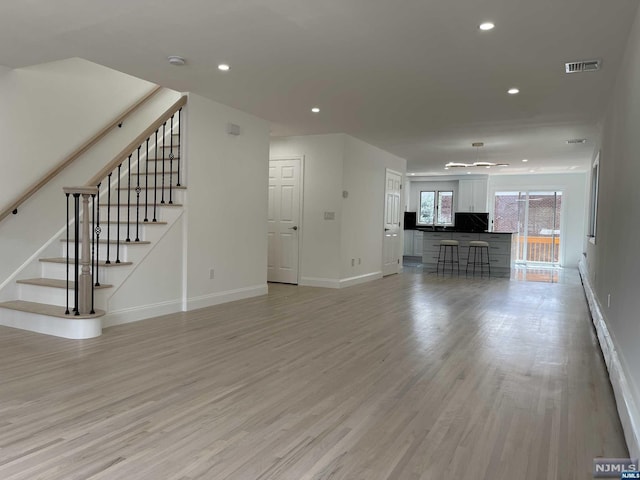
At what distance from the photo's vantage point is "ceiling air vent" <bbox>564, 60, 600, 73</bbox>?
3.94 m

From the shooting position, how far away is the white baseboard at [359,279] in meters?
7.50

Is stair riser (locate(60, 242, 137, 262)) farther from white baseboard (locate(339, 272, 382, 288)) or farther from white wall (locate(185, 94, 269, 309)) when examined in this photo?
white baseboard (locate(339, 272, 382, 288))

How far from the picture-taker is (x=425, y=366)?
338 cm

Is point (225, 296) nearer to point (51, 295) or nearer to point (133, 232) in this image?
point (133, 232)

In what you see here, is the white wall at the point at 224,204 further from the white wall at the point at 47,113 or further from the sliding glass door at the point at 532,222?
the sliding glass door at the point at 532,222

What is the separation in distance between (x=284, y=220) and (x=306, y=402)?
533 cm

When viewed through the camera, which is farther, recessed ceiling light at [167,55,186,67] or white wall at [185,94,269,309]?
white wall at [185,94,269,309]

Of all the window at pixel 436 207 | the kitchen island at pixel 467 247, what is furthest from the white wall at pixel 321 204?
the window at pixel 436 207

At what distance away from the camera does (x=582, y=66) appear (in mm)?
4008

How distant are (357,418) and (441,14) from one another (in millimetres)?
2665

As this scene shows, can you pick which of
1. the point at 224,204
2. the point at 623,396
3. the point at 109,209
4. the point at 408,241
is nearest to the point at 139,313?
the point at 109,209

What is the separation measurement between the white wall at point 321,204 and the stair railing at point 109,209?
242 centimetres

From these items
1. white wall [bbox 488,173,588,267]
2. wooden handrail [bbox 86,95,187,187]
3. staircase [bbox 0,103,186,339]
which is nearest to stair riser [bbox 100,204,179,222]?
staircase [bbox 0,103,186,339]

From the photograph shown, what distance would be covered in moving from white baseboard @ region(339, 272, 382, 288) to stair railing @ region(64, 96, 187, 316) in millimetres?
3253
